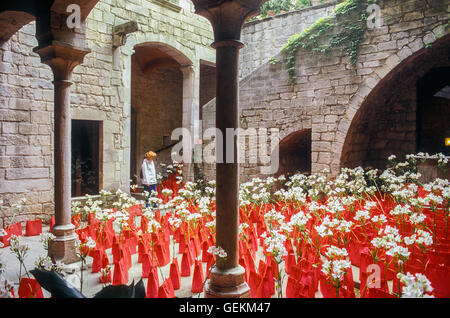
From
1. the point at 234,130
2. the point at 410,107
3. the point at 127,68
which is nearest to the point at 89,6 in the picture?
the point at 234,130

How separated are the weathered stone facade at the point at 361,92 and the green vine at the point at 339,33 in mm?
122

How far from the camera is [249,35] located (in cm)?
984

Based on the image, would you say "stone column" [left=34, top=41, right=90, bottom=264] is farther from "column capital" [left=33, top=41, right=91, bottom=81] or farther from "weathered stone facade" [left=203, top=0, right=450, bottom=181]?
"weathered stone facade" [left=203, top=0, right=450, bottom=181]

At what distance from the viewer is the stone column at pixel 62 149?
3674mm

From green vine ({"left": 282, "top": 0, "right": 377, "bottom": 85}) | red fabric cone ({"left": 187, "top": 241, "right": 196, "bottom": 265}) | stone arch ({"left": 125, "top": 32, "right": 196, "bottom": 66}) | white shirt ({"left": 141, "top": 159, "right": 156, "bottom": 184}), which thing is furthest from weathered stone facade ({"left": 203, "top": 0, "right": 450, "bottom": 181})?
red fabric cone ({"left": 187, "top": 241, "right": 196, "bottom": 265})

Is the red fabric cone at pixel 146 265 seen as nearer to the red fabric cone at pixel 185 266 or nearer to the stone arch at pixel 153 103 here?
the red fabric cone at pixel 185 266

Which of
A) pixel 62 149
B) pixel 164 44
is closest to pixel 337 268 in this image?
pixel 62 149

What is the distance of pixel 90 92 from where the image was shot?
21.0 ft

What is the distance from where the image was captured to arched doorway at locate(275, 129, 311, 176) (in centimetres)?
752

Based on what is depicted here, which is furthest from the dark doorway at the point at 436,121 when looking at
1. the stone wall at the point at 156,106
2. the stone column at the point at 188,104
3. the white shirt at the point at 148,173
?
the stone wall at the point at 156,106

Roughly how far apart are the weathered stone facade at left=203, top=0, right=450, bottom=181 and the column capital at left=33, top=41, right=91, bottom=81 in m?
4.51

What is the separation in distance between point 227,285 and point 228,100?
52.5 inches

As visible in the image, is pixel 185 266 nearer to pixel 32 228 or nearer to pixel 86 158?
pixel 32 228
